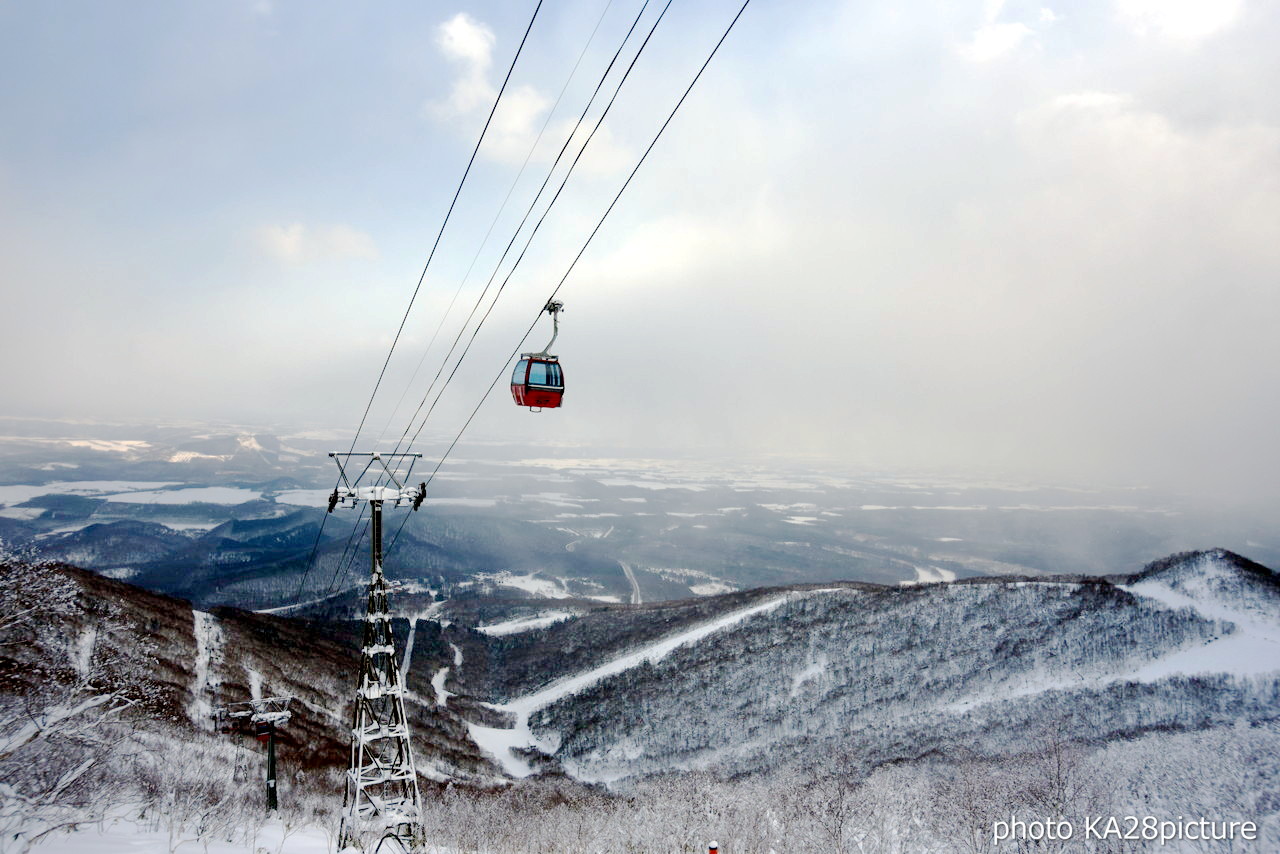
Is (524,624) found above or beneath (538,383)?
beneath

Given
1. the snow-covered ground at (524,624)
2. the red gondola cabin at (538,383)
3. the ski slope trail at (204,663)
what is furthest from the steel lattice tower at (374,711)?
the snow-covered ground at (524,624)

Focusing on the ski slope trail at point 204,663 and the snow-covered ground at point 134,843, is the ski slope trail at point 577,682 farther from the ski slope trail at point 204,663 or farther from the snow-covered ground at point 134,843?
→ the snow-covered ground at point 134,843

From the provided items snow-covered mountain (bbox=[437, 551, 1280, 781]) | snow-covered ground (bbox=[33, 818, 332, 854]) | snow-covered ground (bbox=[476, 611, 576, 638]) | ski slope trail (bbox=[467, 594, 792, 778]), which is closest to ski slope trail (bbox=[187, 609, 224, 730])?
ski slope trail (bbox=[467, 594, 792, 778])

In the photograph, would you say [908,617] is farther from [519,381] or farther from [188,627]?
[188,627]

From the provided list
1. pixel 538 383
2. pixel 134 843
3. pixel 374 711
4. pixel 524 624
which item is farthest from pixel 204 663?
pixel 524 624

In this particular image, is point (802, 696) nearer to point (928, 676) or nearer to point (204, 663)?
point (928, 676)

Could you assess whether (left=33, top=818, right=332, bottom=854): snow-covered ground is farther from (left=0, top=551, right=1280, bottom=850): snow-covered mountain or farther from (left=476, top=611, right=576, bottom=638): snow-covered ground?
(left=476, top=611, right=576, bottom=638): snow-covered ground

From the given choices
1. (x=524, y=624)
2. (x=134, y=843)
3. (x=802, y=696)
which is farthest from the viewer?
(x=524, y=624)
